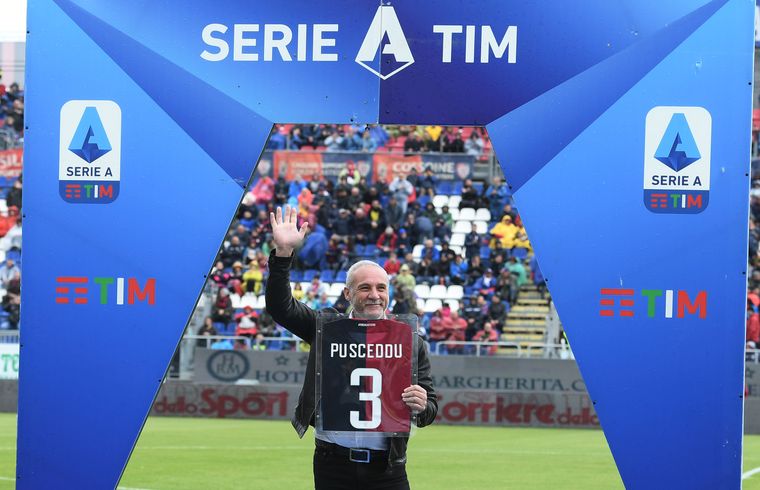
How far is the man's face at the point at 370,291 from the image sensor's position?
5.92 m

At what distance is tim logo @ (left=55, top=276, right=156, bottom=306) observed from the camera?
748 centimetres

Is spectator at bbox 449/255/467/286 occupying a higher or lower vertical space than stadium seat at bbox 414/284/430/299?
higher

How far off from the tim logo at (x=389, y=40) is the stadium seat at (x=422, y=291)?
61.8ft

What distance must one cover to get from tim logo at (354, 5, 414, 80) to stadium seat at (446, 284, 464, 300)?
18.8 meters

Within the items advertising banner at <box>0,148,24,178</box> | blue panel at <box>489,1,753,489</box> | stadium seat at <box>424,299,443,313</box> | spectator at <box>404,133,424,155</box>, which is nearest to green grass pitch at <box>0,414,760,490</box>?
stadium seat at <box>424,299,443,313</box>

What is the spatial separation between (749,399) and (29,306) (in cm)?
1543

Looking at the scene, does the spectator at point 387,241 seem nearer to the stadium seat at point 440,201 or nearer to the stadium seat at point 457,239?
the stadium seat at point 457,239

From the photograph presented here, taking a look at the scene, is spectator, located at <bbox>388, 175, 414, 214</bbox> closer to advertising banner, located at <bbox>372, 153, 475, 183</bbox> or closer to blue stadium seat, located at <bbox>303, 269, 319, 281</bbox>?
advertising banner, located at <bbox>372, 153, 475, 183</bbox>

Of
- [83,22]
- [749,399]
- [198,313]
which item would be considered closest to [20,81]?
[198,313]

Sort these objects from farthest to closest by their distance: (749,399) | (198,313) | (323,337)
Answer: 1. (198,313)
2. (749,399)
3. (323,337)

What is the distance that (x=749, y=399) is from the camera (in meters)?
20.9

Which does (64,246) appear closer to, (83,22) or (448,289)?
(83,22)

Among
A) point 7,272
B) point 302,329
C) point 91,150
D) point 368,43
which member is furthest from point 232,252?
point 302,329

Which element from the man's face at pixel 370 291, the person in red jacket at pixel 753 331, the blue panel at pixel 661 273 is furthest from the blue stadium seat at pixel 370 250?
the man's face at pixel 370 291
